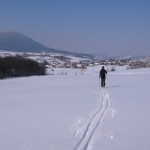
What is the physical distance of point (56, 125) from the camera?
33.2 ft

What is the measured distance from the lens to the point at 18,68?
8156 cm

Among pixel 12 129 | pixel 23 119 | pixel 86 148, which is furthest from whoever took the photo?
pixel 23 119

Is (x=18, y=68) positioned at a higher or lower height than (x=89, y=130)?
lower

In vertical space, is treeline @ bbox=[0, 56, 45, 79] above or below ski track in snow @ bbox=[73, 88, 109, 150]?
below

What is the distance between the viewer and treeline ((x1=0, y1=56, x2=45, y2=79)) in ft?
241

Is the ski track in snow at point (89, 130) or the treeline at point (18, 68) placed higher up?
the ski track in snow at point (89, 130)

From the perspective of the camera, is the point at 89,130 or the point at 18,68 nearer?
the point at 89,130

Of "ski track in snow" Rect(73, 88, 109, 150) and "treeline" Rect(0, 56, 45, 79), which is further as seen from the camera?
"treeline" Rect(0, 56, 45, 79)

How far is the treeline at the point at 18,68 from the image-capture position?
241ft

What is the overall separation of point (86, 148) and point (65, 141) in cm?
96

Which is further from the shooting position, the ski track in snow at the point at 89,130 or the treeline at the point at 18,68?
the treeline at the point at 18,68

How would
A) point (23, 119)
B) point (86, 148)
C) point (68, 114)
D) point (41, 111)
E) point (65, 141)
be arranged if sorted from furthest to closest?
point (41, 111), point (68, 114), point (23, 119), point (65, 141), point (86, 148)

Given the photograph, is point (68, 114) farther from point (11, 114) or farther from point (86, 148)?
point (86, 148)

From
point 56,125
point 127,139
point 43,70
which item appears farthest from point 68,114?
point 43,70
